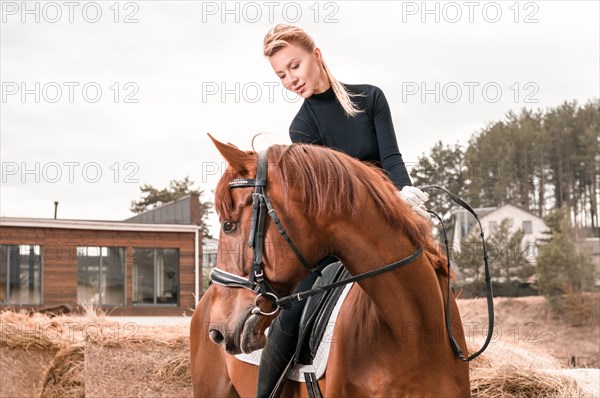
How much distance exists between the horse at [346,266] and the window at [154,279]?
2264 centimetres

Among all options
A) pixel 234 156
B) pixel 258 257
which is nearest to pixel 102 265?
pixel 234 156

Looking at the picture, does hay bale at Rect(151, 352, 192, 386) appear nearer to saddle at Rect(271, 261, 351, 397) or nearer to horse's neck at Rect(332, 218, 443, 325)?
saddle at Rect(271, 261, 351, 397)

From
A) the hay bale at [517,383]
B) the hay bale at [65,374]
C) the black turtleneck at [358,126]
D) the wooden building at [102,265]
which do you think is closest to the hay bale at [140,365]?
the hay bale at [65,374]

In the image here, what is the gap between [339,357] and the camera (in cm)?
361

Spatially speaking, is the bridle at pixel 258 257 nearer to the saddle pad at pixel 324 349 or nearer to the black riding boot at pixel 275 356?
the saddle pad at pixel 324 349

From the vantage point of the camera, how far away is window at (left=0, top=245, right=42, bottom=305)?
23875 millimetres

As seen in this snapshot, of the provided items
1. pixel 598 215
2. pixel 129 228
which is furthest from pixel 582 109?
pixel 129 228

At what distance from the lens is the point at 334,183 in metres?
3.24

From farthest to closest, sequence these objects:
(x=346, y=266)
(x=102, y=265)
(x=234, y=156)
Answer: (x=102, y=265)
(x=346, y=266)
(x=234, y=156)

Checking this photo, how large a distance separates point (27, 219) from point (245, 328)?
72.1ft

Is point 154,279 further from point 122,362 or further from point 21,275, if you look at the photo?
point 122,362

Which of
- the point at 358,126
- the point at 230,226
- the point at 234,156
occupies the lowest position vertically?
the point at 230,226

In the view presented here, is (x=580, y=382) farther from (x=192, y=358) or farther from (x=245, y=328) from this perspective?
(x=245, y=328)

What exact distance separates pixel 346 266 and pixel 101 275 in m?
23.1
